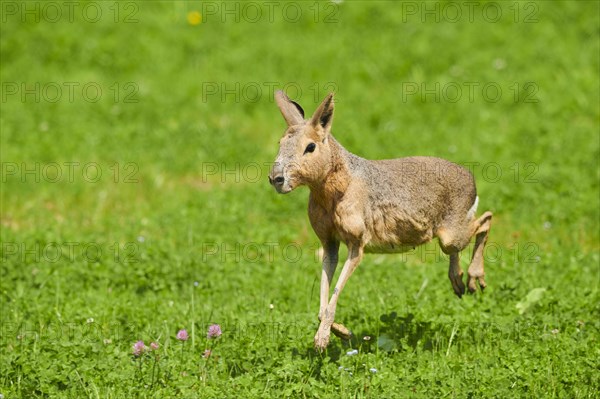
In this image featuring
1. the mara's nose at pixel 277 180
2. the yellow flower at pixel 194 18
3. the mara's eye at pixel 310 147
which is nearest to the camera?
the mara's nose at pixel 277 180

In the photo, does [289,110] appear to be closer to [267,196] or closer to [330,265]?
[330,265]

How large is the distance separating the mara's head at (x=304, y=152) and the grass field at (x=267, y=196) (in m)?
1.33

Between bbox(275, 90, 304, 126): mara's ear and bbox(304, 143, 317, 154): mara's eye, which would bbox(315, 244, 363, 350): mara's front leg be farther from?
bbox(275, 90, 304, 126): mara's ear

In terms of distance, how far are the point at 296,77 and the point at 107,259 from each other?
227 inches

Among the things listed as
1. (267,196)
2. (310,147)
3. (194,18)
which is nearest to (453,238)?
(310,147)

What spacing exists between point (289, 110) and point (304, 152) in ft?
1.46

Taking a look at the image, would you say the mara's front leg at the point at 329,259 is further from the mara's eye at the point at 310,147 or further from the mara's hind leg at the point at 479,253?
the mara's hind leg at the point at 479,253

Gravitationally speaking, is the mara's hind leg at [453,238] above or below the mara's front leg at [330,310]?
above

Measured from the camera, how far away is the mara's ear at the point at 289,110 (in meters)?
6.73

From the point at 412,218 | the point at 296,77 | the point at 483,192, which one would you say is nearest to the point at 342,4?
the point at 296,77

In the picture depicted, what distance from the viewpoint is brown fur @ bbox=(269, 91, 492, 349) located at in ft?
21.4

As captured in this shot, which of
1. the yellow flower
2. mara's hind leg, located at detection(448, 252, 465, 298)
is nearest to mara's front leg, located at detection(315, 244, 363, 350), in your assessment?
mara's hind leg, located at detection(448, 252, 465, 298)

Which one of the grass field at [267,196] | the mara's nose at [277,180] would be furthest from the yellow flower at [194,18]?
the mara's nose at [277,180]

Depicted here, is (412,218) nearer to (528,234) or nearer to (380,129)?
(528,234)
